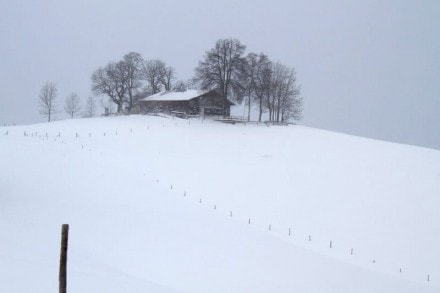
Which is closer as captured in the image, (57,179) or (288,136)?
Result: (57,179)

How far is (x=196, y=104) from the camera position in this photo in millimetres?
57500

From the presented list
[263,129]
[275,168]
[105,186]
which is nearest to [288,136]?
[263,129]

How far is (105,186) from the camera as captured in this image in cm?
2055

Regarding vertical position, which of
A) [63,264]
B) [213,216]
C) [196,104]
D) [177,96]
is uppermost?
[177,96]

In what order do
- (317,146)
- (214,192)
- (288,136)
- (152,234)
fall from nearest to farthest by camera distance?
(152,234), (214,192), (317,146), (288,136)

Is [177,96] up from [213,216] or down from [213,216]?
up

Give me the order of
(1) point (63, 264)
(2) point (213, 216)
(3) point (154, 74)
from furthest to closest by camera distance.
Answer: (3) point (154, 74), (2) point (213, 216), (1) point (63, 264)

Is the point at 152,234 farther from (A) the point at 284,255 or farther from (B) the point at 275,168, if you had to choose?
(B) the point at 275,168

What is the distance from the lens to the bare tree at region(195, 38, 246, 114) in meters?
54.8

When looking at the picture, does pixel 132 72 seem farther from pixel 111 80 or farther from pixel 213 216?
pixel 213 216

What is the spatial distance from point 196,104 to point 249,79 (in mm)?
9899

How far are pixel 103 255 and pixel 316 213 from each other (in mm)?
16072

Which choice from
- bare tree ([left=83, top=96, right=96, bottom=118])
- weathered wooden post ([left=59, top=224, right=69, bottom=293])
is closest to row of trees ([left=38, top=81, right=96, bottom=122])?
bare tree ([left=83, top=96, right=96, bottom=118])

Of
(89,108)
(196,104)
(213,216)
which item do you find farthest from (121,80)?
(213,216)
